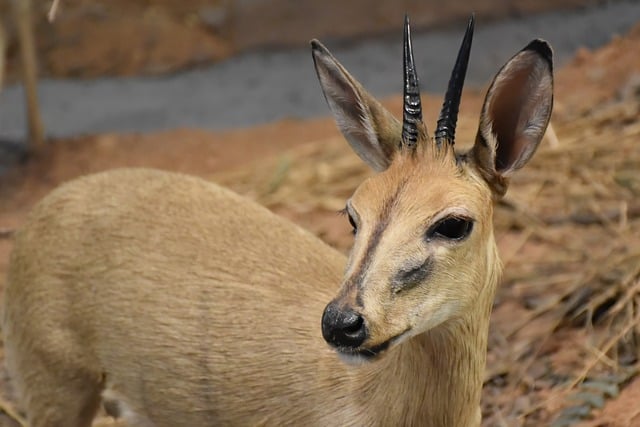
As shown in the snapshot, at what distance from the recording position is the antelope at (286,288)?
3156mm

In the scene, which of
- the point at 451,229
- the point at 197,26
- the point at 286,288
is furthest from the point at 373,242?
the point at 197,26

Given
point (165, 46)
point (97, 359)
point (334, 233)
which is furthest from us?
point (165, 46)

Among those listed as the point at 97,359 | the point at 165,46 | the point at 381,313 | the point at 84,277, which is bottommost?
the point at 165,46

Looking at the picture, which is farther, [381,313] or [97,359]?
[97,359]

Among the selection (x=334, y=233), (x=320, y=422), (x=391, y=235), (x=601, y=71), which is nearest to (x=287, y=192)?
(x=334, y=233)

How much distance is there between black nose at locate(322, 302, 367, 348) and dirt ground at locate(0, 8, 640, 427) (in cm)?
185

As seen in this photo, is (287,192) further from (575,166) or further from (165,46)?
(165,46)

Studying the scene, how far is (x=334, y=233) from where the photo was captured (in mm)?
6391

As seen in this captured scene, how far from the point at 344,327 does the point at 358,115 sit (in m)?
0.91

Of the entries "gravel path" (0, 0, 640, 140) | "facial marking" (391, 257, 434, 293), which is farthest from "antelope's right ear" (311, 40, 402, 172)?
"gravel path" (0, 0, 640, 140)

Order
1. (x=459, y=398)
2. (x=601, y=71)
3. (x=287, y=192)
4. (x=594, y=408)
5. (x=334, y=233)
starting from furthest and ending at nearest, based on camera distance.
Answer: (x=601, y=71)
(x=287, y=192)
(x=334, y=233)
(x=594, y=408)
(x=459, y=398)

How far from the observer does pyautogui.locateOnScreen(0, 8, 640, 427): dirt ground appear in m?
4.87

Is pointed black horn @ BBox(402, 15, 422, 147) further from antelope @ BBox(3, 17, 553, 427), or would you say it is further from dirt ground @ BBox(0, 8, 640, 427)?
dirt ground @ BBox(0, 8, 640, 427)

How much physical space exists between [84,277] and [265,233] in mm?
709
